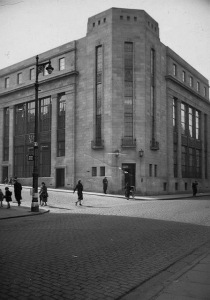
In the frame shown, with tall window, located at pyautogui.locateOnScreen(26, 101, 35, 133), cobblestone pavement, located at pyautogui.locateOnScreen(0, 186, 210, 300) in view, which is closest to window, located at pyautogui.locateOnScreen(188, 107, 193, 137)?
tall window, located at pyautogui.locateOnScreen(26, 101, 35, 133)

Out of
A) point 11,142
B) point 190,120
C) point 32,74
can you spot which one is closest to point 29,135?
point 11,142

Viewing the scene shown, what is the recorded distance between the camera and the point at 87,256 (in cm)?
780

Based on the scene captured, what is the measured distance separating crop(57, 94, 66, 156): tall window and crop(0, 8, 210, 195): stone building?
14cm

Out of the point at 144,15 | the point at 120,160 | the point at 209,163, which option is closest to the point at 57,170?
the point at 120,160

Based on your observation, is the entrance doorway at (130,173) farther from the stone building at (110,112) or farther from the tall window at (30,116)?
the tall window at (30,116)

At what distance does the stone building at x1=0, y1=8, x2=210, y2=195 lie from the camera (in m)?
38.9

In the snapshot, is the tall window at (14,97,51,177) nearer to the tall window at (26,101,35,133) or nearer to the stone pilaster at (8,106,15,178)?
the tall window at (26,101,35,133)

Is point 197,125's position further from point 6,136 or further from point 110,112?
point 6,136

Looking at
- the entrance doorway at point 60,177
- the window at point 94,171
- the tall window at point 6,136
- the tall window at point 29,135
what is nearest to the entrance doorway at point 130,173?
the window at point 94,171

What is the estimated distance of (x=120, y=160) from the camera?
38.2 m

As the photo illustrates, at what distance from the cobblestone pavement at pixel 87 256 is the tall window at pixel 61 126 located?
31654mm

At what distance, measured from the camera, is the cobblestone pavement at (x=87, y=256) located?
18.3 feet

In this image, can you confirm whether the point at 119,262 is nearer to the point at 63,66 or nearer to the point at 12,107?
the point at 63,66

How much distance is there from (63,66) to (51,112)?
6571 mm
